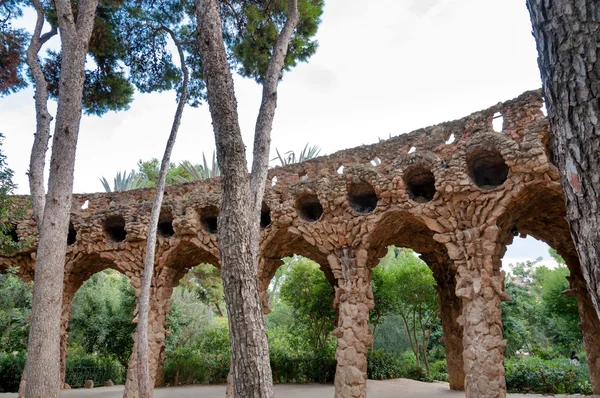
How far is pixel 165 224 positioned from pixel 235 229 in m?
8.74

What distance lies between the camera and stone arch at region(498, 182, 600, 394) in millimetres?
8688

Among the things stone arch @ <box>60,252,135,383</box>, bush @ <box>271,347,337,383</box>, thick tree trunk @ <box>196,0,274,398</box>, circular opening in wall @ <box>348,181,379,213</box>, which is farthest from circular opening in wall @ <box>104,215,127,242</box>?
thick tree trunk @ <box>196,0,274,398</box>

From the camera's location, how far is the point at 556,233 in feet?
34.8

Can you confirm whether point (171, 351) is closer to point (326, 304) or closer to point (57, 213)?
point (326, 304)

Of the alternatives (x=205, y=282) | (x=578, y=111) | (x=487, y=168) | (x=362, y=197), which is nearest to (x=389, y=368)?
(x=362, y=197)

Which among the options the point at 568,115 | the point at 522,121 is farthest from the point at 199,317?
the point at 568,115

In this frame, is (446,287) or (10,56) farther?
(446,287)

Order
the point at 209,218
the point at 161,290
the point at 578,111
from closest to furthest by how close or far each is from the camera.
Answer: the point at 578,111 < the point at 161,290 < the point at 209,218

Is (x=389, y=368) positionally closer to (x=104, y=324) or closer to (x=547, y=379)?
(x=547, y=379)

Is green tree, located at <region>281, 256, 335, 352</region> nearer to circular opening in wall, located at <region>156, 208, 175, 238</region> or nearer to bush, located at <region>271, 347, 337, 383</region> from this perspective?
bush, located at <region>271, 347, 337, 383</region>

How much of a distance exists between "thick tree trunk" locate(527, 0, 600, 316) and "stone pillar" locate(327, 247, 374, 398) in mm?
8065

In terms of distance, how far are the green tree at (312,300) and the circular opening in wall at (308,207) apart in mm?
5320

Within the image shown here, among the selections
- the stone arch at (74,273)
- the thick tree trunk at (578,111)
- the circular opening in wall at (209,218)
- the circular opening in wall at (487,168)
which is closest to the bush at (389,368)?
the circular opening in wall at (209,218)

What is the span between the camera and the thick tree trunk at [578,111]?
1375 millimetres
